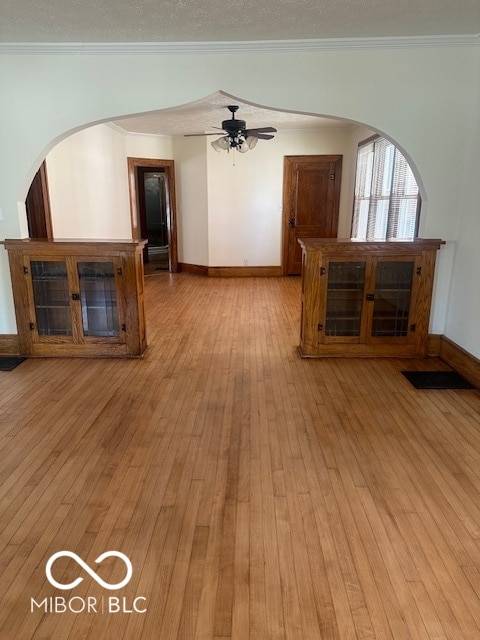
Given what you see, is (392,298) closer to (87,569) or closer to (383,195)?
(383,195)

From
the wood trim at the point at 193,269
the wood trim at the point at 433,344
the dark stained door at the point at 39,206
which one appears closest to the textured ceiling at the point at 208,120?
the dark stained door at the point at 39,206

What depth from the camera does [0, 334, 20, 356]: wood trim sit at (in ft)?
13.6

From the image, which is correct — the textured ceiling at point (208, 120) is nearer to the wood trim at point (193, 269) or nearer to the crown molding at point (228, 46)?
the crown molding at point (228, 46)

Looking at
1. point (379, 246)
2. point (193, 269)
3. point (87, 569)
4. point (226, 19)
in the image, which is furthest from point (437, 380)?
point (193, 269)

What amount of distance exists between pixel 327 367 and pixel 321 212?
16.1ft

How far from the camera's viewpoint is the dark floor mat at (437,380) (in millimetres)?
3479

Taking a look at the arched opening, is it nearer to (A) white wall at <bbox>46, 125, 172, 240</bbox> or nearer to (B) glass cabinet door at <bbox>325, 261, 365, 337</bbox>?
(A) white wall at <bbox>46, 125, 172, 240</bbox>

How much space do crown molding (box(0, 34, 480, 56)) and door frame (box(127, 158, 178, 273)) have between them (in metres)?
4.40

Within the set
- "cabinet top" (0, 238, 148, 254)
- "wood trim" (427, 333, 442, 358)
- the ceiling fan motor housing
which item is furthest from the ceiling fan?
"wood trim" (427, 333, 442, 358)

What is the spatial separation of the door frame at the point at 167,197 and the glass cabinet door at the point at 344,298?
5.29 meters

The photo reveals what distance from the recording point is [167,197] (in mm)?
8578

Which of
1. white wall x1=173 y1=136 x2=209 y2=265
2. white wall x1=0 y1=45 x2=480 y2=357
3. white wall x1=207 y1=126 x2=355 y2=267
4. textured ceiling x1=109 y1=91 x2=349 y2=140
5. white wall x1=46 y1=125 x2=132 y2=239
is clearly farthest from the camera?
white wall x1=173 y1=136 x2=209 y2=265

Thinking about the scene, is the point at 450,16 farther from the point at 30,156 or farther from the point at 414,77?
the point at 30,156

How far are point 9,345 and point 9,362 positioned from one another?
234mm
